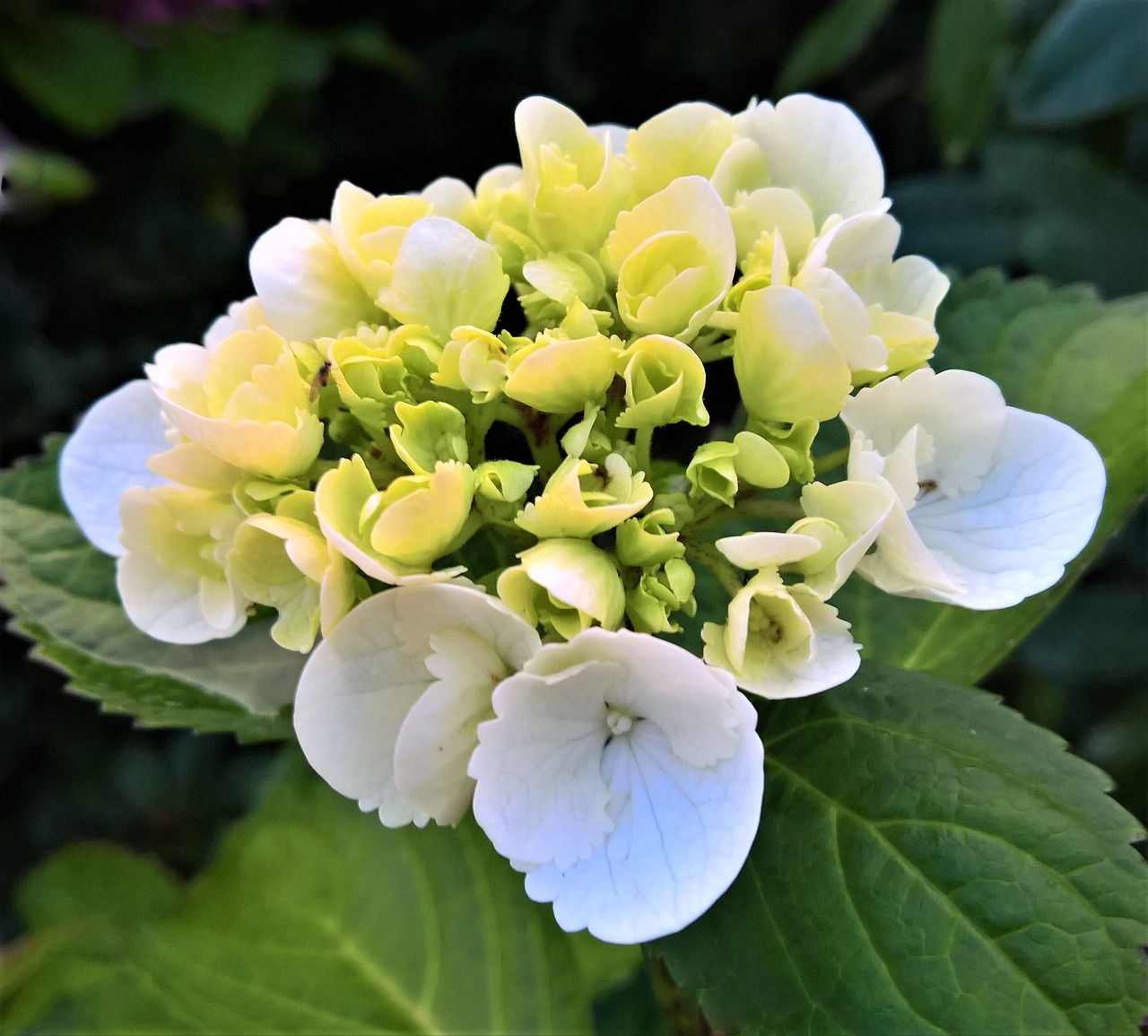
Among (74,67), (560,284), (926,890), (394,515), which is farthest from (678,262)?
(74,67)

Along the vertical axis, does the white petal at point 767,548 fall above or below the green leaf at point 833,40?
below

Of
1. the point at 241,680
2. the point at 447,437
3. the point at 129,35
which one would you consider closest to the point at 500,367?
the point at 447,437

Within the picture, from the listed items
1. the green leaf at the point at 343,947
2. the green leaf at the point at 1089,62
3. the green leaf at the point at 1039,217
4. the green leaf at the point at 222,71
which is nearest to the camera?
the green leaf at the point at 343,947

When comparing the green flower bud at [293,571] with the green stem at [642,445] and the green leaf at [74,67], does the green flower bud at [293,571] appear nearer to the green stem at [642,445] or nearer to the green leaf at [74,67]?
the green stem at [642,445]

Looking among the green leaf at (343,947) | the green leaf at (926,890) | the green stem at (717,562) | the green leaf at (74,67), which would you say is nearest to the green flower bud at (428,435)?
the green stem at (717,562)

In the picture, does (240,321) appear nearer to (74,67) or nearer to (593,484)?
(593,484)

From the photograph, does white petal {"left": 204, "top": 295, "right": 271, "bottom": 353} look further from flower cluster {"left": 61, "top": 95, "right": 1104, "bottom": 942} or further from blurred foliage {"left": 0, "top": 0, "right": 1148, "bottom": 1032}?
blurred foliage {"left": 0, "top": 0, "right": 1148, "bottom": 1032}
